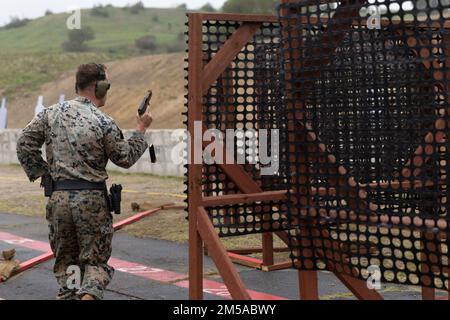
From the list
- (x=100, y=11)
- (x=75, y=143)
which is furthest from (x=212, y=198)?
(x=100, y=11)

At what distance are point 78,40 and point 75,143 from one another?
72.4 metres

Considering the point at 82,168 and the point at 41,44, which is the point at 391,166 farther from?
the point at 41,44

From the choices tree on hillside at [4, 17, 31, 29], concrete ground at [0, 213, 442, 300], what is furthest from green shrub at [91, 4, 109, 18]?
concrete ground at [0, 213, 442, 300]

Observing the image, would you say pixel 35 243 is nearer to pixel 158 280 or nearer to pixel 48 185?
pixel 158 280

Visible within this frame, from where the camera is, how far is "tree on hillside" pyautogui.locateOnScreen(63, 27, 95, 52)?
240ft

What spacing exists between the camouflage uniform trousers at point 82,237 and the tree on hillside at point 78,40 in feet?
222

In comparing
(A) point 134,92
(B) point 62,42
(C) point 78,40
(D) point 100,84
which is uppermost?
(B) point 62,42

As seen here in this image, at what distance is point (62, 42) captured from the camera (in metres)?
81.7

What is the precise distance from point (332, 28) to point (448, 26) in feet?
4.91

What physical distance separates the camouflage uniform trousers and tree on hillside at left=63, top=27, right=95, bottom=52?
6760 centimetres

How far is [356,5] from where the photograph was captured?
4.15 metres

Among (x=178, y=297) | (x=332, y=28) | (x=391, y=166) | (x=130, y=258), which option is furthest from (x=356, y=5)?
(x=130, y=258)

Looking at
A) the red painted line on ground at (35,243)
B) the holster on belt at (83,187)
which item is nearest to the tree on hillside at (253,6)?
the red painted line on ground at (35,243)

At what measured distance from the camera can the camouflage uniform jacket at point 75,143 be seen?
5246 mm
